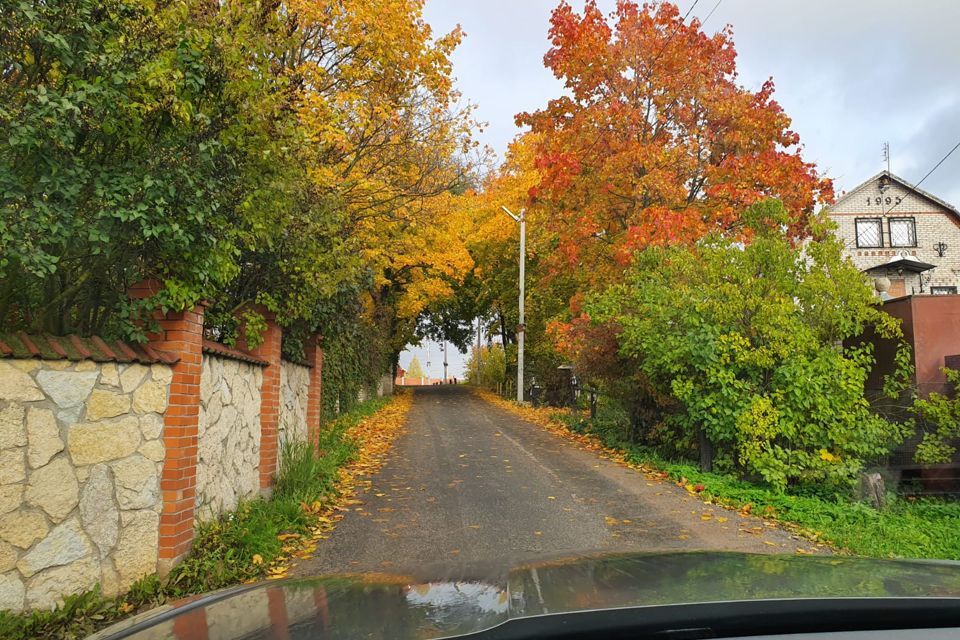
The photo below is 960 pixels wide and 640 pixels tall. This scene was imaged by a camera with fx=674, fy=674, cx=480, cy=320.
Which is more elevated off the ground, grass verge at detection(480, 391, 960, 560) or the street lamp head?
the street lamp head

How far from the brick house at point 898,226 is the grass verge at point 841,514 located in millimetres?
20322

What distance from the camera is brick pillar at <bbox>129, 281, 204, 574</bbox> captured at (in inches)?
186

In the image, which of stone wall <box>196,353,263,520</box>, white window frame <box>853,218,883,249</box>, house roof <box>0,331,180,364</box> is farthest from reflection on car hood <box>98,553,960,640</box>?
white window frame <box>853,218,883,249</box>

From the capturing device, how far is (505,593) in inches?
81.7

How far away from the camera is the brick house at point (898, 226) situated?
26.1m

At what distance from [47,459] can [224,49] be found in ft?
9.74

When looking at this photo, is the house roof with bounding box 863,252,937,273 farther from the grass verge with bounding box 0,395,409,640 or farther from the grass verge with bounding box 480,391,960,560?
the grass verge with bounding box 0,395,409,640

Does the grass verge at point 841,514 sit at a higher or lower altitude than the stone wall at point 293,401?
lower

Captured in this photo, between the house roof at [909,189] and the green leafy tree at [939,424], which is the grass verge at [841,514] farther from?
the house roof at [909,189]

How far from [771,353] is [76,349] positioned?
25.2 feet

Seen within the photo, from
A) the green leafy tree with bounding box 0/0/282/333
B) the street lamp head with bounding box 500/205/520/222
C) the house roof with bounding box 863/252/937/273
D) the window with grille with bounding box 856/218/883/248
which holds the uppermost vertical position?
the street lamp head with bounding box 500/205/520/222

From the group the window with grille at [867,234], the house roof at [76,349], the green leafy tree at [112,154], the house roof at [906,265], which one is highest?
the window with grille at [867,234]

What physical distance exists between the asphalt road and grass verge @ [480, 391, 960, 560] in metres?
0.31

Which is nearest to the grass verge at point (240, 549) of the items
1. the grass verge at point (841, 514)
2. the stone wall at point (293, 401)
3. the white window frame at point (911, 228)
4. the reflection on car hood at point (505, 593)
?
the stone wall at point (293, 401)
